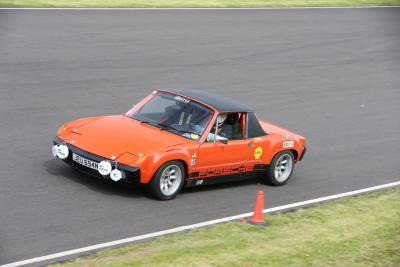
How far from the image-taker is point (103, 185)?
11047 mm

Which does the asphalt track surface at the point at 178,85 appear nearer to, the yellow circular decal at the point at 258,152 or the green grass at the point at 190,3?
the yellow circular decal at the point at 258,152

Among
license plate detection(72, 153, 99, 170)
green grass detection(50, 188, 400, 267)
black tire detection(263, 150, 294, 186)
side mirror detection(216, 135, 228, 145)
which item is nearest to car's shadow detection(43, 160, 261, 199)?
license plate detection(72, 153, 99, 170)

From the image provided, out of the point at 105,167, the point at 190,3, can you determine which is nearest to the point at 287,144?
the point at 105,167

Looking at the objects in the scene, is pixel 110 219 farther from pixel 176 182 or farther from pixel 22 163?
pixel 22 163

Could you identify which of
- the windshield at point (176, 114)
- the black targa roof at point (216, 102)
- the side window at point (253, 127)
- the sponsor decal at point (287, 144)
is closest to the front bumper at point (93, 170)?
the windshield at point (176, 114)

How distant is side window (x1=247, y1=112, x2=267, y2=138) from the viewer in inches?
473

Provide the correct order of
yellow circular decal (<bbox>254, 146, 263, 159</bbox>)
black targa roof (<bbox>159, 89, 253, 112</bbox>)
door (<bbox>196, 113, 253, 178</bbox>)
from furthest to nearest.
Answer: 1. yellow circular decal (<bbox>254, 146, 263, 159</bbox>)
2. black targa roof (<bbox>159, 89, 253, 112</bbox>)
3. door (<bbox>196, 113, 253, 178</bbox>)

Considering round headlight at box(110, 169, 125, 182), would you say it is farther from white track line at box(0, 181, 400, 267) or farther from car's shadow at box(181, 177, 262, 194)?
car's shadow at box(181, 177, 262, 194)

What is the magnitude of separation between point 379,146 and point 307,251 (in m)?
7.33

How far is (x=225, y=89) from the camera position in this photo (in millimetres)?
19000

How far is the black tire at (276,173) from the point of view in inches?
486

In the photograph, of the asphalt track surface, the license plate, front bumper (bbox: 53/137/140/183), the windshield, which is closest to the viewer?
the asphalt track surface

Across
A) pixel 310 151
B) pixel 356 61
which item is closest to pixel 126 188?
pixel 310 151

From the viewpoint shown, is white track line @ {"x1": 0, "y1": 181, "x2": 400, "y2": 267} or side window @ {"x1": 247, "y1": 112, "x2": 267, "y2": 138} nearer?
white track line @ {"x1": 0, "y1": 181, "x2": 400, "y2": 267}
